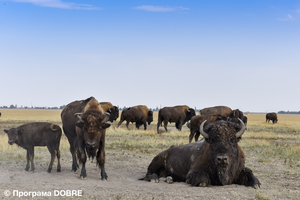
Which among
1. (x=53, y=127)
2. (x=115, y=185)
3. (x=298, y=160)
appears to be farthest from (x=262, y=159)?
(x=53, y=127)

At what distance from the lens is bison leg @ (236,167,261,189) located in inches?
286

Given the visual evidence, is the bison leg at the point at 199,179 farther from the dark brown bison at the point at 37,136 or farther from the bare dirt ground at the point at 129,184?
the dark brown bison at the point at 37,136

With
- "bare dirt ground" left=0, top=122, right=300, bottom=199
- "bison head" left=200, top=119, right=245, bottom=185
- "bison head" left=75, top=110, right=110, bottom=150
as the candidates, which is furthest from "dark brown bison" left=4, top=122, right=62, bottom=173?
"bison head" left=200, top=119, right=245, bottom=185

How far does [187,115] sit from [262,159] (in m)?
18.4

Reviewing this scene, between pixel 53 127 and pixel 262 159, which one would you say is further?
pixel 262 159

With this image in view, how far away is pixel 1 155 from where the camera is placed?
41.7 ft

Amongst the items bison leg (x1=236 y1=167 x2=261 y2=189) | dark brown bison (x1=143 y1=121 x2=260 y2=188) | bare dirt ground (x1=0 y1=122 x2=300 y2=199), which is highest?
dark brown bison (x1=143 y1=121 x2=260 y2=188)

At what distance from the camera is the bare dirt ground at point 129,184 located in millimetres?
6660

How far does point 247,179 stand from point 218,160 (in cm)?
122

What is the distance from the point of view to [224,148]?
675 cm

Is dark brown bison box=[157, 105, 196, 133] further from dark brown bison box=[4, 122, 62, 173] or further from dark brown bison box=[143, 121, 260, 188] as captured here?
dark brown bison box=[143, 121, 260, 188]

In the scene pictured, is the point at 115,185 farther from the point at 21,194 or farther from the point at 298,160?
the point at 298,160

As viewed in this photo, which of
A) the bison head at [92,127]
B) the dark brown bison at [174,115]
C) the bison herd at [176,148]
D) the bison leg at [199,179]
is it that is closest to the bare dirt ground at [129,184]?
the bison leg at [199,179]

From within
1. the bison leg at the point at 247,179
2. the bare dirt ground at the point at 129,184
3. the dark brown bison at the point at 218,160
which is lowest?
the bare dirt ground at the point at 129,184
